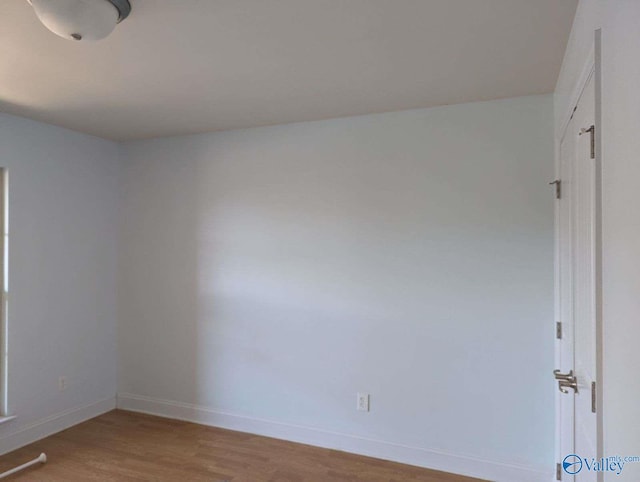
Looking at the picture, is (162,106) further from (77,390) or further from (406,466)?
(406,466)

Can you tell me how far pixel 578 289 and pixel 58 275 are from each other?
146 inches

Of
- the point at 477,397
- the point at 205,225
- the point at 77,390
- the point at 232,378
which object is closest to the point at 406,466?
the point at 477,397

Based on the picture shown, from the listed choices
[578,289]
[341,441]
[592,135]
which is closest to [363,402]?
[341,441]

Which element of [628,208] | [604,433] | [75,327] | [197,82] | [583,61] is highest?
[197,82]

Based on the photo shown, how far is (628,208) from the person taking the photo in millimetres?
899

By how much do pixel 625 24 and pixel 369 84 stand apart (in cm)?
168

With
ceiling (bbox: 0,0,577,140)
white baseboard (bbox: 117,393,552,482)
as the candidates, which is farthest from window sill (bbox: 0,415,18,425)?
ceiling (bbox: 0,0,577,140)

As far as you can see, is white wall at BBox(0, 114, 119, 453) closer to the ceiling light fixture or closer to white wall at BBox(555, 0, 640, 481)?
the ceiling light fixture

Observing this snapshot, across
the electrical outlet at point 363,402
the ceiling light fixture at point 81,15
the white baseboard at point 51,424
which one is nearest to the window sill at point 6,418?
the white baseboard at point 51,424

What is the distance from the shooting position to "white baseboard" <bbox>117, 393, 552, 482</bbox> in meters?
2.71

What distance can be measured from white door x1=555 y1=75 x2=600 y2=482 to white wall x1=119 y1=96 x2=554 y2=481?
0.36 m

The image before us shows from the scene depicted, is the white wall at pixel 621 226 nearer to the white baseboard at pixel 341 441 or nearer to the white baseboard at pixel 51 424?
the white baseboard at pixel 341 441

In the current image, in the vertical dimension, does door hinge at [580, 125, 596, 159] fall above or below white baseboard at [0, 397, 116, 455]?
above

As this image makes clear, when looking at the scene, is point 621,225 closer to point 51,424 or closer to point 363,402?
point 363,402
